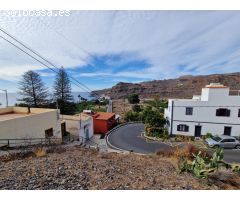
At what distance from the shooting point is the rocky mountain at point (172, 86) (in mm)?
62562

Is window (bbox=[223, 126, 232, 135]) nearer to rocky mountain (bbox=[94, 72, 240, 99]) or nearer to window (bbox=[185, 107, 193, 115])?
window (bbox=[185, 107, 193, 115])

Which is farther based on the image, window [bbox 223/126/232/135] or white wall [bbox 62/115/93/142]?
window [bbox 223/126/232/135]

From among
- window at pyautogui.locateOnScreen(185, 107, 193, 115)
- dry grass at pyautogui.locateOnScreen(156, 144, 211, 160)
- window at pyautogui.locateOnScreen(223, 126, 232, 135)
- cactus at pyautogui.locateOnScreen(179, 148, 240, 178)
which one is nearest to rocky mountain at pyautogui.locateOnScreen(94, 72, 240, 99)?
window at pyautogui.locateOnScreen(223, 126, 232, 135)

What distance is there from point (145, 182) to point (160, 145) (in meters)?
10.1

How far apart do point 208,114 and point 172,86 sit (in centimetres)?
6415

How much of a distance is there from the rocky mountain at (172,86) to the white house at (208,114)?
46.7 m

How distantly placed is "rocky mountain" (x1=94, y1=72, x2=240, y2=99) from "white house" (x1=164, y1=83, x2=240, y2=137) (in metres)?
46.7

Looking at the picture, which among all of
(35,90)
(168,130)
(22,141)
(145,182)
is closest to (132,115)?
(168,130)

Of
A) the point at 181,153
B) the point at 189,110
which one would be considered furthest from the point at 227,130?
the point at 181,153

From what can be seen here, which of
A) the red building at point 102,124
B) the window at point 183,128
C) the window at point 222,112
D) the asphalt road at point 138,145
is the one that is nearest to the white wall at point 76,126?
the asphalt road at point 138,145

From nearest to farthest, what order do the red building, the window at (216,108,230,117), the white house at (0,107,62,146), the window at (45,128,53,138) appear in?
the white house at (0,107,62,146) < the window at (45,128,53,138) < the window at (216,108,230,117) < the red building

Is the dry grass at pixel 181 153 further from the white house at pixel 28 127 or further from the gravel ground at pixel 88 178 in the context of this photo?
the white house at pixel 28 127

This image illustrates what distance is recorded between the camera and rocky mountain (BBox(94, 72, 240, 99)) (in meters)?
62.6

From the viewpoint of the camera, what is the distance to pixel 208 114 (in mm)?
14031
